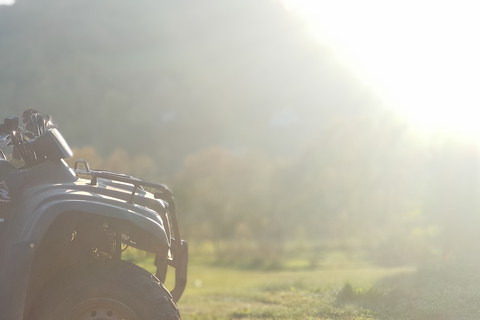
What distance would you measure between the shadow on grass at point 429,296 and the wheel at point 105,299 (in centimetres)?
325

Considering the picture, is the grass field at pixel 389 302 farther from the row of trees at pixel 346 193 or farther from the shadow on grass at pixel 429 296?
the row of trees at pixel 346 193

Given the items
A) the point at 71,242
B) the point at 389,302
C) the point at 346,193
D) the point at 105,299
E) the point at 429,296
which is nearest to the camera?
the point at 105,299

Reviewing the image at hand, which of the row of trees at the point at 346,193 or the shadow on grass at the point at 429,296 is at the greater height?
the row of trees at the point at 346,193

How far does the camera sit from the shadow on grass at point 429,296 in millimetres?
7383

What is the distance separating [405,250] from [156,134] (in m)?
110

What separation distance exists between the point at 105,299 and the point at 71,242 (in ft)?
2.85

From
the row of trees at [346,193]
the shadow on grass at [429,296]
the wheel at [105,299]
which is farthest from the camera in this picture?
the row of trees at [346,193]

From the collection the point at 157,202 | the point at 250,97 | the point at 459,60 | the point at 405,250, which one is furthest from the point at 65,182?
the point at 250,97

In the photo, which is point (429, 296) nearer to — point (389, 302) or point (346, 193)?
point (389, 302)

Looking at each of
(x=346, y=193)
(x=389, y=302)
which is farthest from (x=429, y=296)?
(x=346, y=193)

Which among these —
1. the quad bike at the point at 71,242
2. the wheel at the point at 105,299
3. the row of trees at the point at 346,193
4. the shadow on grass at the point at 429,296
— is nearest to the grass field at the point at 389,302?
the shadow on grass at the point at 429,296

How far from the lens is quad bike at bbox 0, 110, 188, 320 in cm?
525

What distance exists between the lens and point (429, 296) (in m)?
8.05

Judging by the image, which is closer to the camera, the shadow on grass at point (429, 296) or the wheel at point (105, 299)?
the wheel at point (105, 299)
